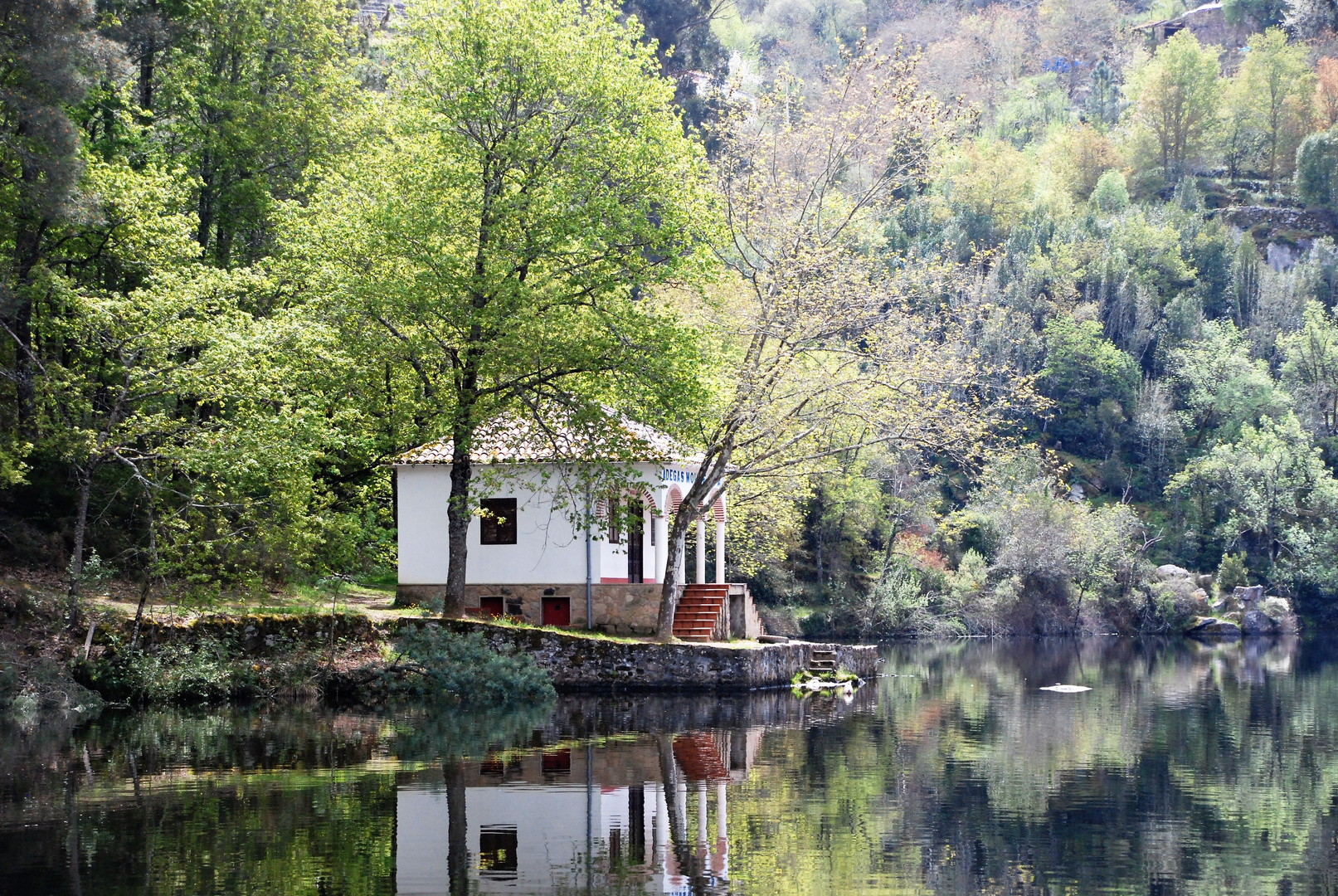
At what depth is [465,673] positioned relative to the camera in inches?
1148

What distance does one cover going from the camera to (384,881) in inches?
452

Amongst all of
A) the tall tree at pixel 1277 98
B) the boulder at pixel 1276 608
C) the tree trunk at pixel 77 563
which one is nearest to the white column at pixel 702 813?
the tree trunk at pixel 77 563

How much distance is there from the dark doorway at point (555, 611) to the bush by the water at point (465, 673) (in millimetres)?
5062

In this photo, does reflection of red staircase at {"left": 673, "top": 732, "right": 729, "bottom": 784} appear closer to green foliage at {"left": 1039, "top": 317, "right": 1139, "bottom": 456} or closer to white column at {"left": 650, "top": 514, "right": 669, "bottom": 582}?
white column at {"left": 650, "top": 514, "right": 669, "bottom": 582}

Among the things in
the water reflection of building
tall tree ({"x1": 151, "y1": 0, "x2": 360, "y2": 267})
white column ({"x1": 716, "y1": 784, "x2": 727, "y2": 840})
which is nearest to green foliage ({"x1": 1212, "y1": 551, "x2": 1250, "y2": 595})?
tall tree ({"x1": 151, "y1": 0, "x2": 360, "y2": 267})

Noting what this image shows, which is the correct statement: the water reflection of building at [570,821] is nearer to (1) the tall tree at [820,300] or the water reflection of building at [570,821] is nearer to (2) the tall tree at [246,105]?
(1) the tall tree at [820,300]

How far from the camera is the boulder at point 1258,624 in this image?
71562mm

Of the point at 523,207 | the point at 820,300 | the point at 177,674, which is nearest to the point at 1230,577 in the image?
the point at 820,300

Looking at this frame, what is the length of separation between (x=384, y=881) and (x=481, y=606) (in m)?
24.0

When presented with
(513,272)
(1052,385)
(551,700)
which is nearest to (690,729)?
(551,700)

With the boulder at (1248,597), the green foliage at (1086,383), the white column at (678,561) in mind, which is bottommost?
the boulder at (1248,597)

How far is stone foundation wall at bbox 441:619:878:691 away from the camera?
103 ft

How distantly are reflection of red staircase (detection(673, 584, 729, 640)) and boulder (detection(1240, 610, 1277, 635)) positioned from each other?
44886mm

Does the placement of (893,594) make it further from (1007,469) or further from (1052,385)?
(1052,385)
